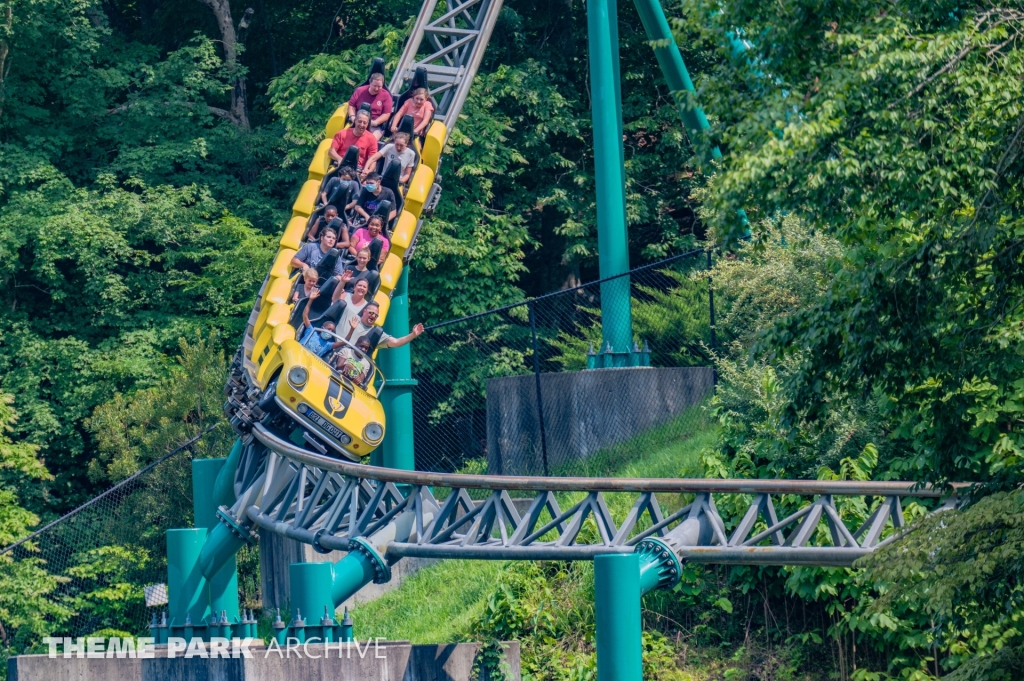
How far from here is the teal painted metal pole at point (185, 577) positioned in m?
13.8

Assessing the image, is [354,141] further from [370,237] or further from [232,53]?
[232,53]

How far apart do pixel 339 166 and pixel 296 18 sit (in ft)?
45.9

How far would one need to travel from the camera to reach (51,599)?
57.9 ft

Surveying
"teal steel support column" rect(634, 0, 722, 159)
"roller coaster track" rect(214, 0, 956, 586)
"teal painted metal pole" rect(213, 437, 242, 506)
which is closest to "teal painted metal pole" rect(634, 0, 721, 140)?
"teal steel support column" rect(634, 0, 722, 159)

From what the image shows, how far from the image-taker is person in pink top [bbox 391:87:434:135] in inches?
640

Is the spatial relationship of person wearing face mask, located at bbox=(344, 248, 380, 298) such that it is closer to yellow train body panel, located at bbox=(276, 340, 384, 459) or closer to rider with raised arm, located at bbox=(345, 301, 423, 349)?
rider with raised arm, located at bbox=(345, 301, 423, 349)

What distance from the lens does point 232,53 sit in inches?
1027

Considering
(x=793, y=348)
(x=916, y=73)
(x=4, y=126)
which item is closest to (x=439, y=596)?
(x=793, y=348)

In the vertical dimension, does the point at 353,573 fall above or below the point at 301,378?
below

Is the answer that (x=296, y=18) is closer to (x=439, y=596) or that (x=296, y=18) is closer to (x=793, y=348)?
(x=439, y=596)

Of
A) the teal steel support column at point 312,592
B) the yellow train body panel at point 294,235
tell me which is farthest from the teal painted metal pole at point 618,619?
the yellow train body panel at point 294,235

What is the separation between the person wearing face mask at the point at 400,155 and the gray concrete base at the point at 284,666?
5938mm

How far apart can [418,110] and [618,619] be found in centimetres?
860

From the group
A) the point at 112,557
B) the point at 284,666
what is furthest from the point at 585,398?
the point at 284,666
